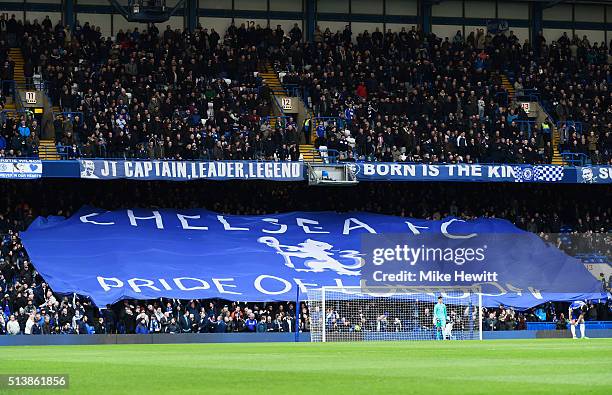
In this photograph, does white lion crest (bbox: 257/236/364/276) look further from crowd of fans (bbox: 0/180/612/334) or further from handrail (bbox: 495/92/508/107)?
handrail (bbox: 495/92/508/107)

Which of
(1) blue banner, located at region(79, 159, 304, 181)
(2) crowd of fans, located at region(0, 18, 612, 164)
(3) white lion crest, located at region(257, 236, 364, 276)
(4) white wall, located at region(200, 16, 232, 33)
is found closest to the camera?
(1) blue banner, located at region(79, 159, 304, 181)

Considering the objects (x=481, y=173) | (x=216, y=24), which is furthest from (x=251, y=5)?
(x=481, y=173)

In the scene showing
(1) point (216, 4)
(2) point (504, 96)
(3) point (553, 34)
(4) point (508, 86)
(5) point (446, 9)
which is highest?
(5) point (446, 9)

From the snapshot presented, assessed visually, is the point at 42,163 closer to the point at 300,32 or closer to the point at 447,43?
the point at 300,32

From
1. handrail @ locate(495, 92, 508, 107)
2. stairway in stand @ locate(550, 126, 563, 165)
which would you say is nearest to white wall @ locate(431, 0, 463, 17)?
handrail @ locate(495, 92, 508, 107)

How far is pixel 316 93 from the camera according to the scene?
54812mm

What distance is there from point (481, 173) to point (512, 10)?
52.1 ft

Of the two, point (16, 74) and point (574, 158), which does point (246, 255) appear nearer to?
point (16, 74)

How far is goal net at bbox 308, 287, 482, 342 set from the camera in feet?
145

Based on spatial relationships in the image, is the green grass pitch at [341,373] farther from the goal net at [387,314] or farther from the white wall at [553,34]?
the white wall at [553,34]

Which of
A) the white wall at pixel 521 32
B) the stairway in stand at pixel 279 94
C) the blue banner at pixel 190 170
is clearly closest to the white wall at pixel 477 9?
the white wall at pixel 521 32

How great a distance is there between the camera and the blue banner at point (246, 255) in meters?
46.2

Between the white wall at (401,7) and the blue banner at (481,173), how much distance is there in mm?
13832

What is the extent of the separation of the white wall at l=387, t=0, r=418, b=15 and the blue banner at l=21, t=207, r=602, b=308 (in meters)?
14.6
